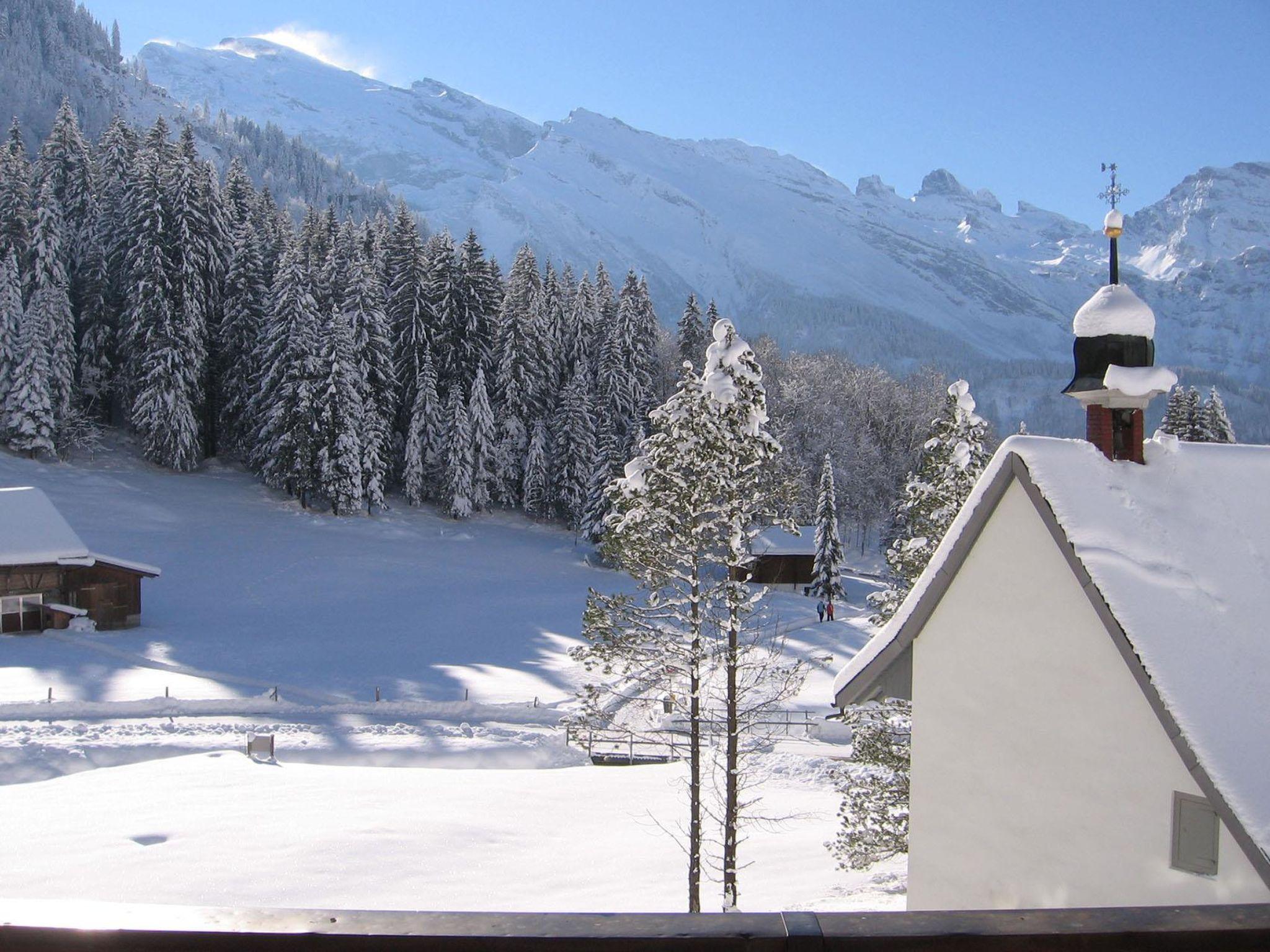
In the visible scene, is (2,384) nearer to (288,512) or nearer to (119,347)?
(119,347)

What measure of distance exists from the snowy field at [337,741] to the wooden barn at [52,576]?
1.70 meters

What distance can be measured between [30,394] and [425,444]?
2192 centimetres

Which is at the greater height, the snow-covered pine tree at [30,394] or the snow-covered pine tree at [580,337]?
the snow-covered pine tree at [580,337]

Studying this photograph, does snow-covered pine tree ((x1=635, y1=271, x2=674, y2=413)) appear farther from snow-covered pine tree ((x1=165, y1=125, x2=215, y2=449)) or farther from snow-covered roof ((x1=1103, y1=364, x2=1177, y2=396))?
snow-covered roof ((x1=1103, y1=364, x2=1177, y2=396))

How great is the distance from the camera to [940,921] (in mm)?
1783

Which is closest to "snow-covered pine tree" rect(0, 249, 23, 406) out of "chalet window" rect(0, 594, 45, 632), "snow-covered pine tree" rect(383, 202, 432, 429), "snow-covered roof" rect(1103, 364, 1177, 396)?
"snow-covered pine tree" rect(383, 202, 432, 429)

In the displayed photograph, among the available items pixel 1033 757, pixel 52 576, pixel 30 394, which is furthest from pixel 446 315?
pixel 1033 757

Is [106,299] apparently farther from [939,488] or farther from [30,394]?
[939,488]

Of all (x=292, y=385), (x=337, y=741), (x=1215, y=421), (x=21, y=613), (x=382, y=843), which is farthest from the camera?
(x=1215, y=421)

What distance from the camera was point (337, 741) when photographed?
91.2 ft

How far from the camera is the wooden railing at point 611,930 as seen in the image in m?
1.67

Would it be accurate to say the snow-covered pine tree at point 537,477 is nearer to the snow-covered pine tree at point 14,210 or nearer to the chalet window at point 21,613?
the chalet window at point 21,613

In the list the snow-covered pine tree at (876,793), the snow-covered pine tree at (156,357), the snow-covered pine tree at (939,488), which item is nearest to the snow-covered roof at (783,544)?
the snow-covered pine tree at (156,357)

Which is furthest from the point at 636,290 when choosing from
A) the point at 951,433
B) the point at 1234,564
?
the point at 1234,564
